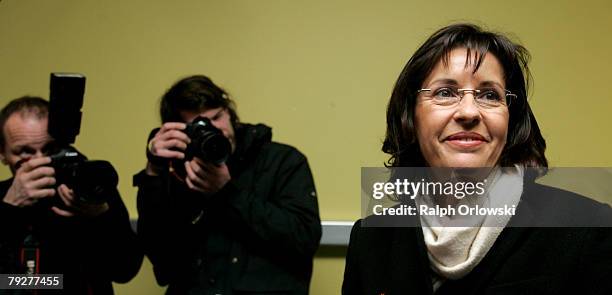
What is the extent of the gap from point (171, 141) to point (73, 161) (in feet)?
0.65

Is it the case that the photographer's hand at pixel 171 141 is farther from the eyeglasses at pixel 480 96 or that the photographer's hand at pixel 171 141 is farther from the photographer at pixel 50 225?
the eyeglasses at pixel 480 96

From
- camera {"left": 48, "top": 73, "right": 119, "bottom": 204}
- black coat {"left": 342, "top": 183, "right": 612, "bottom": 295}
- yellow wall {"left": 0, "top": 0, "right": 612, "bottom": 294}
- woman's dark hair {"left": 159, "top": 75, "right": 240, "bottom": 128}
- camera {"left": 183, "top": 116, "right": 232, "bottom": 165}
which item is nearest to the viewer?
black coat {"left": 342, "top": 183, "right": 612, "bottom": 295}

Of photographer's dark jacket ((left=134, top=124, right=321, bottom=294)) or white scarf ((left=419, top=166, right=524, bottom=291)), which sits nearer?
white scarf ((left=419, top=166, right=524, bottom=291))

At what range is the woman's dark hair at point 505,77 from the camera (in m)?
0.93

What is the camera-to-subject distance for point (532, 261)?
819 mm

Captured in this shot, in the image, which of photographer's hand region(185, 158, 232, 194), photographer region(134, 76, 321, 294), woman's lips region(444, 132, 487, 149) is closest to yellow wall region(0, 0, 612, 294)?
photographer region(134, 76, 321, 294)

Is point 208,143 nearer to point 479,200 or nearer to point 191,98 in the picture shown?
point 191,98

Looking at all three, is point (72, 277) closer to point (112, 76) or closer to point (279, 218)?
point (279, 218)

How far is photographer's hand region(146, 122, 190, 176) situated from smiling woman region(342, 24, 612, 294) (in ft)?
1.73

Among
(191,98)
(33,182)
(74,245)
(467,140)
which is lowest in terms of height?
(74,245)

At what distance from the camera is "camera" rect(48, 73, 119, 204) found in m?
1.25

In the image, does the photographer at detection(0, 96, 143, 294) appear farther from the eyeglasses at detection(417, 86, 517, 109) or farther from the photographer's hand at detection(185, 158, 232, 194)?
the eyeglasses at detection(417, 86, 517, 109)

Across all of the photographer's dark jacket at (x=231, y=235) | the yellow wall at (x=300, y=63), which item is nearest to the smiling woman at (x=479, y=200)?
the photographer's dark jacket at (x=231, y=235)

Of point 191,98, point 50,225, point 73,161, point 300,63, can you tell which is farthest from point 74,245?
point 300,63
